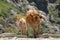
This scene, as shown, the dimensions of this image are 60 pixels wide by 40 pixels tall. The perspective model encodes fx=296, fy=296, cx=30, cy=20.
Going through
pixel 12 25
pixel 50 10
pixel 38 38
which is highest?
pixel 50 10

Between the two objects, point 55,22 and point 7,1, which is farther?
point 7,1

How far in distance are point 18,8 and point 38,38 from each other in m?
160

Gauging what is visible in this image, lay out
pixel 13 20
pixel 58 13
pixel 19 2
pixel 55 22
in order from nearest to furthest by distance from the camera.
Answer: pixel 13 20 < pixel 55 22 < pixel 58 13 < pixel 19 2

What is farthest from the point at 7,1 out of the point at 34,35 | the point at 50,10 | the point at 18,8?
the point at 34,35

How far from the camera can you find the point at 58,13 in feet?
580

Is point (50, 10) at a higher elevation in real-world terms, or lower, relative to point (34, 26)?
higher

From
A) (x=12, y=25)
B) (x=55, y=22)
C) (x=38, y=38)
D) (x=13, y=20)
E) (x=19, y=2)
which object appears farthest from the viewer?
(x=19, y=2)

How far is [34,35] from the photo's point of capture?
20.1 metres

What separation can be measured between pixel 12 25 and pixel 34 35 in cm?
10996

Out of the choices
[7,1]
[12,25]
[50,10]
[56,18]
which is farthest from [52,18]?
[12,25]

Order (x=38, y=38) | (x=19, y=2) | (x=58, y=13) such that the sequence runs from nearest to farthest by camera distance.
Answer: (x=38, y=38), (x=58, y=13), (x=19, y=2)

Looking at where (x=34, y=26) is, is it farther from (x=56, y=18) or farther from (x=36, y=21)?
(x=56, y=18)

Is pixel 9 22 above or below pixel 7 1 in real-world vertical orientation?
below

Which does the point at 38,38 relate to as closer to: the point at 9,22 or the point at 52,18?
the point at 9,22
